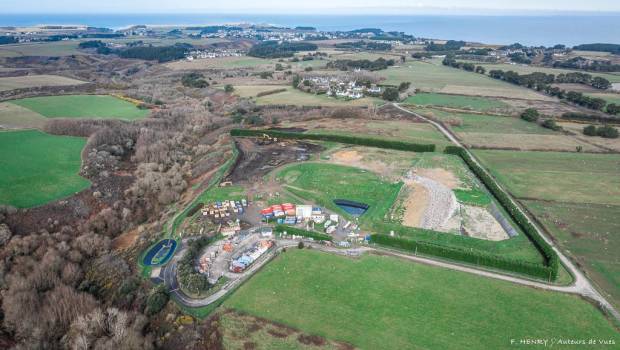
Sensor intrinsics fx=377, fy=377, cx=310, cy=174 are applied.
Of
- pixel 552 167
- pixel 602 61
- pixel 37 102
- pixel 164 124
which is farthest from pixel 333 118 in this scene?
pixel 602 61

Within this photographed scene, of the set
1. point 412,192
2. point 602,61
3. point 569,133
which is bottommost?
point 412,192

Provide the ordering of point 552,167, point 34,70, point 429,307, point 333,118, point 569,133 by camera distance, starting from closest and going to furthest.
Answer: point 429,307, point 552,167, point 569,133, point 333,118, point 34,70

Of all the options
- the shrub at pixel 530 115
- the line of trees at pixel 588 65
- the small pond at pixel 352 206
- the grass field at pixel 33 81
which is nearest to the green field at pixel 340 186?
the small pond at pixel 352 206

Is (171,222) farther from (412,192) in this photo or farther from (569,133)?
(569,133)

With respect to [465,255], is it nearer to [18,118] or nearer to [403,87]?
[403,87]

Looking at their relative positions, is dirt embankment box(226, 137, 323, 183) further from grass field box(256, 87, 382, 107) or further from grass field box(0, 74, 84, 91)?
grass field box(0, 74, 84, 91)

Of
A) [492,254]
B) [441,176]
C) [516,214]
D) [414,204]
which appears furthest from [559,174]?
[492,254]
